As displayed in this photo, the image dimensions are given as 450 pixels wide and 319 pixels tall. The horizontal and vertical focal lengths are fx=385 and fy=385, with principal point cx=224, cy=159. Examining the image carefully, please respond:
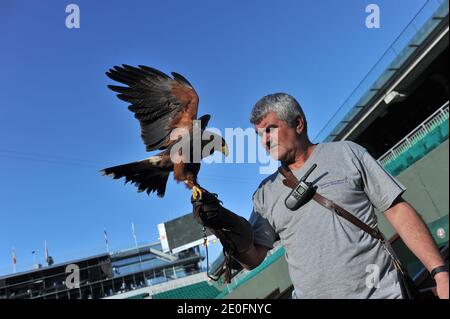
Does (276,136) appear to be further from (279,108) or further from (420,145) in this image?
(420,145)

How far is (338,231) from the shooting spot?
133 centimetres

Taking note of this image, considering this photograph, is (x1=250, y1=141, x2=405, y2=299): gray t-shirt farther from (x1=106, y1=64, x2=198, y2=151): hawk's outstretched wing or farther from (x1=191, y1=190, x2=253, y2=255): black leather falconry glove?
(x1=106, y1=64, x2=198, y2=151): hawk's outstretched wing

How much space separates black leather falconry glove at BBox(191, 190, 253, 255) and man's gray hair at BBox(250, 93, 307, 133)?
38 centimetres

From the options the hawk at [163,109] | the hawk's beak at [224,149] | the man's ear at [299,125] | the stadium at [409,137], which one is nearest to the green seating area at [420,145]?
the stadium at [409,137]

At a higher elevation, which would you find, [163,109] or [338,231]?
[163,109]

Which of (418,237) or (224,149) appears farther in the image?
(224,149)

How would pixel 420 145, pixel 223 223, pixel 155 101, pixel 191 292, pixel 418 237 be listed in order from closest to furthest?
pixel 418 237, pixel 223 223, pixel 155 101, pixel 420 145, pixel 191 292

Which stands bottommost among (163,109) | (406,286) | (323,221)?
(406,286)

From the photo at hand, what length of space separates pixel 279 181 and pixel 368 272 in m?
0.47

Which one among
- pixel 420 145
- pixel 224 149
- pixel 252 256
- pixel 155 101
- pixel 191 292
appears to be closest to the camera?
pixel 252 256

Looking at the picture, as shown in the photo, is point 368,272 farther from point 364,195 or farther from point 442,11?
point 442,11

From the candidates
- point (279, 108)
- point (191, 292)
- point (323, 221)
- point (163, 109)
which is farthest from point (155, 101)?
point (191, 292)

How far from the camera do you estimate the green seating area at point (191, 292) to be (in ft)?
86.7

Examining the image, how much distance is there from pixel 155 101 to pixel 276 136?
4.77 ft
